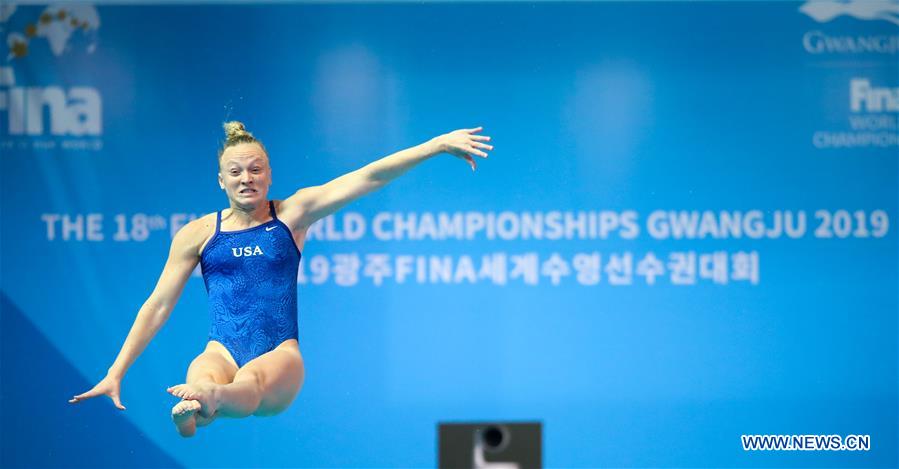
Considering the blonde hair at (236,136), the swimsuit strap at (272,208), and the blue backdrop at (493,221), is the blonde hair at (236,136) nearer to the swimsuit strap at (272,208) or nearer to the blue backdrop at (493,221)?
the swimsuit strap at (272,208)

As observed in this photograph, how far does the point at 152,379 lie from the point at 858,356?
4009mm

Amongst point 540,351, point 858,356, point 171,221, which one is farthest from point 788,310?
point 171,221

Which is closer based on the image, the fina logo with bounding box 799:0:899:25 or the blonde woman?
the blonde woman

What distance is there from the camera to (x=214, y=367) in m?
4.59

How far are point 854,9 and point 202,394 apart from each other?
4.32 meters

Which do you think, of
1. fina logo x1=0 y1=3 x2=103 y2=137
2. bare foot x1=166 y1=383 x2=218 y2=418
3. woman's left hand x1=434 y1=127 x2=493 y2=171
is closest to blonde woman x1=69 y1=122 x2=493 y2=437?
woman's left hand x1=434 y1=127 x2=493 y2=171

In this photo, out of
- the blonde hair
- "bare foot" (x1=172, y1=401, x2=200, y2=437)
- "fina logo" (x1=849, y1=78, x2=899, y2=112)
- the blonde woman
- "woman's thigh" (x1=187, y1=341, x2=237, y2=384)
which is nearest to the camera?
"bare foot" (x1=172, y1=401, x2=200, y2=437)

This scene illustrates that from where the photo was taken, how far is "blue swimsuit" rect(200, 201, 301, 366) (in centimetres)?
482

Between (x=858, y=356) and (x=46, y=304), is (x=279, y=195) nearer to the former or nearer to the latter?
(x=46, y=304)

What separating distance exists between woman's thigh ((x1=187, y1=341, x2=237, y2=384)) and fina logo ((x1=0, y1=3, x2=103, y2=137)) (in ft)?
6.84

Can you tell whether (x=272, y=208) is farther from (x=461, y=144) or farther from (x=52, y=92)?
(x=52, y=92)

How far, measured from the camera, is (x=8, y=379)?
628 centimetres

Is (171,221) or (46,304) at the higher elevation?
(171,221)

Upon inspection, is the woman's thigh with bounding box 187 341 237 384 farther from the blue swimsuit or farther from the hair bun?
the hair bun
